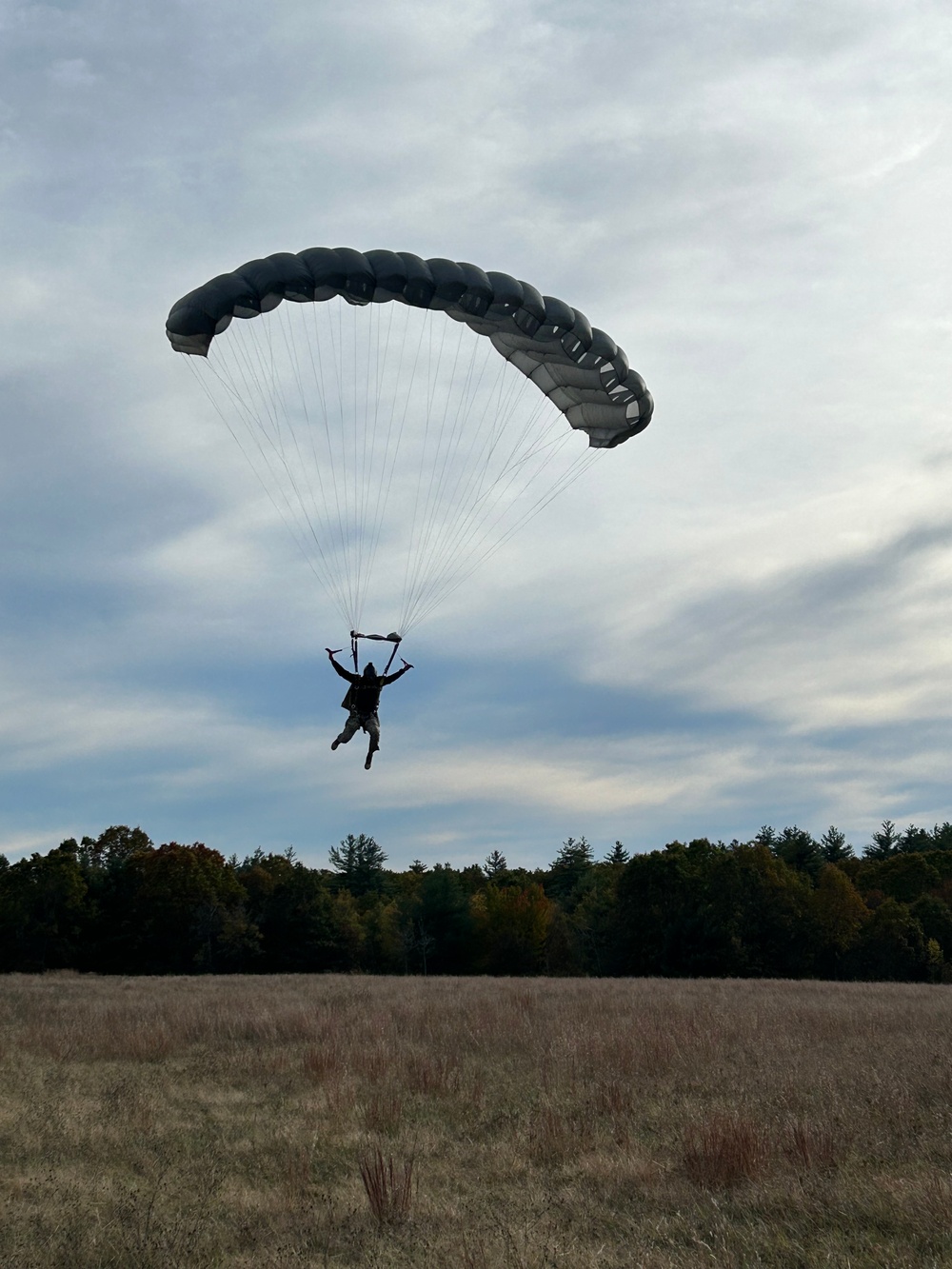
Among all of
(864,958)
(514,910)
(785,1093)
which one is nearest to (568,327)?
(785,1093)

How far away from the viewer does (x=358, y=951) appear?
54.8 meters

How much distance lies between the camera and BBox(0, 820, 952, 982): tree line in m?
46.7

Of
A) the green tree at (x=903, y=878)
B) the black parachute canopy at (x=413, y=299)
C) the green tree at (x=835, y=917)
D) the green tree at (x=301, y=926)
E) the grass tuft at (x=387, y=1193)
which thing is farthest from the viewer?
the green tree at (x=903, y=878)

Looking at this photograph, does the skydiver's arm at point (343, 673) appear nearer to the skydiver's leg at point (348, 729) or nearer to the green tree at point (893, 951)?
the skydiver's leg at point (348, 729)

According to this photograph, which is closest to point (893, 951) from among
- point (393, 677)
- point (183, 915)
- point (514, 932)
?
point (514, 932)

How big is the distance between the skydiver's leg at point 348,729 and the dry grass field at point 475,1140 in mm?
4104

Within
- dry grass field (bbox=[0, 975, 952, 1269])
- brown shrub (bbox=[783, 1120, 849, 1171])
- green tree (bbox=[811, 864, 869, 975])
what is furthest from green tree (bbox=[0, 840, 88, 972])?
brown shrub (bbox=[783, 1120, 849, 1171])

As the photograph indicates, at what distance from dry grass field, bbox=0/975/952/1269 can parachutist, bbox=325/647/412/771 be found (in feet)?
13.7

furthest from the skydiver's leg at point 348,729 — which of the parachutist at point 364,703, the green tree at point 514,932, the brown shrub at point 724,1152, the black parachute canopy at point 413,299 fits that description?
the green tree at point 514,932

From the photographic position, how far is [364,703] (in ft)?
45.6

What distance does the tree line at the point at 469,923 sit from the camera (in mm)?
46688

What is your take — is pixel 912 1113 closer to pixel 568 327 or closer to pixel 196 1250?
pixel 196 1250

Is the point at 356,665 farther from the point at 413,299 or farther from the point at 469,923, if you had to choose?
the point at 469,923

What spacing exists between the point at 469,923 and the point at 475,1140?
47.1m
